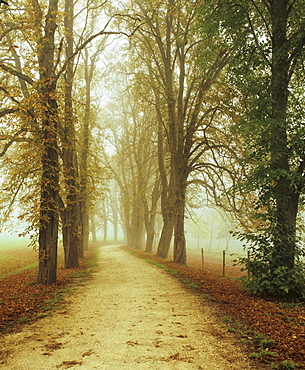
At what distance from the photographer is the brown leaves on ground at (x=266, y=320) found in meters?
3.88

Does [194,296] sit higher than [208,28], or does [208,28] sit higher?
[208,28]

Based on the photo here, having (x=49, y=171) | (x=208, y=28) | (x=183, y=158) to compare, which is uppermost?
(x=208, y=28)

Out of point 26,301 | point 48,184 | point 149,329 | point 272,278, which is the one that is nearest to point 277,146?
point 272,278

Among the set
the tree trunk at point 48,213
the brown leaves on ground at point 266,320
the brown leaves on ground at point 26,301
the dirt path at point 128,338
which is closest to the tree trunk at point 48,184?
the tree trunk at point 48,213

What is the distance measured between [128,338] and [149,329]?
51cm

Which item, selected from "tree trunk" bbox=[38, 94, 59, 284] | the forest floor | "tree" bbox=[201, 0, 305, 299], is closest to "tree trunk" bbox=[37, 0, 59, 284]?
"tree trunk" bbox=[38, 94, 59, 284]

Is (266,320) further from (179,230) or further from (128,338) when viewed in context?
(179,230)

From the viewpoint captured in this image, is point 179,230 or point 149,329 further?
point 179,230

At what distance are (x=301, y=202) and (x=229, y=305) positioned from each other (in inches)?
139

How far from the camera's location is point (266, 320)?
17.0ft

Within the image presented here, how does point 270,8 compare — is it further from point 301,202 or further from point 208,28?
point 301,202

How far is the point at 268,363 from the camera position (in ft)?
11.7

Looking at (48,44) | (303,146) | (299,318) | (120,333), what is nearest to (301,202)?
(303,146)

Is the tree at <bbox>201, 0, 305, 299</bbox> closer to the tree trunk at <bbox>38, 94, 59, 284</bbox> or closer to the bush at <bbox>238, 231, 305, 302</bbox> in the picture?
the bush at <bbox>238, 231, 305, 302</bbox>
